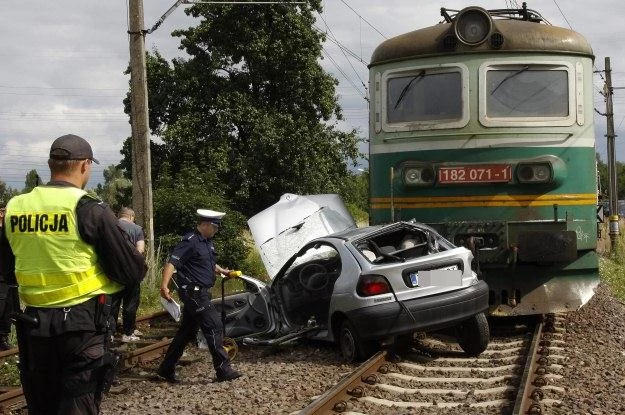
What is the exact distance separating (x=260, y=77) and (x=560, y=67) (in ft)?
74.1

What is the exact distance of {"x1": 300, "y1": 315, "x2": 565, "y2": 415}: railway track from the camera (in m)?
7.11

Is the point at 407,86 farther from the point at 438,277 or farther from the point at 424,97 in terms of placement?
the point at 438,277

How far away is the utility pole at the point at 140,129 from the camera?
16.1m

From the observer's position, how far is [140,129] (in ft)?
52.9

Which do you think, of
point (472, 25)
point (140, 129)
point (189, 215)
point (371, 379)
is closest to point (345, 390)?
point (371, 379)

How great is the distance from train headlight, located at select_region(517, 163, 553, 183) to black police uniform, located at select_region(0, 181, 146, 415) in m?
7.02

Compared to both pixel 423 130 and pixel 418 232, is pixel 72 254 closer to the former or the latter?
pixel 418 232

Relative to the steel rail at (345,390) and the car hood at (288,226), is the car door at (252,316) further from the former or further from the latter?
the steel rail at (345,390)

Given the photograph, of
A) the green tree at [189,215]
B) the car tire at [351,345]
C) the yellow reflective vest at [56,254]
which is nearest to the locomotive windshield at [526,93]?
the car tire at [351,345]

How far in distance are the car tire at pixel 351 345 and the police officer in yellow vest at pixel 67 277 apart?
→ 4857mm

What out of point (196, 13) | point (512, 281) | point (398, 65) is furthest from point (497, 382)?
point (196, 13)

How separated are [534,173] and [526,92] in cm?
96

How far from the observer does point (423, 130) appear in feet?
36.6

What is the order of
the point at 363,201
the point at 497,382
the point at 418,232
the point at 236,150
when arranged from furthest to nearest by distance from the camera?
the point at 363,201 < the point at 236,150 < the point at 418,232 < the point at 497,382
